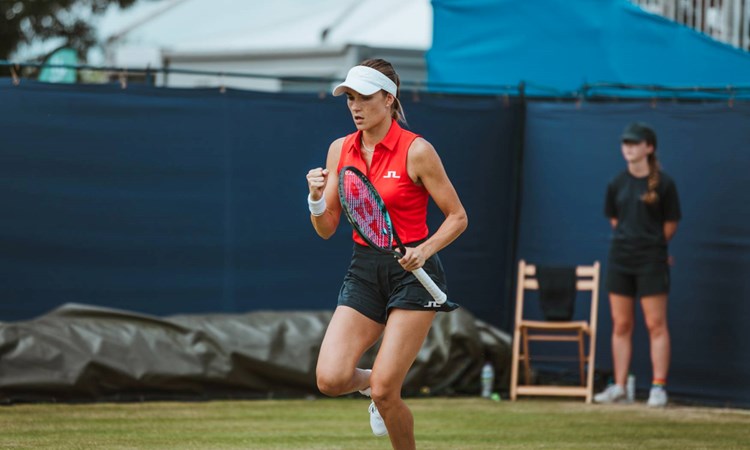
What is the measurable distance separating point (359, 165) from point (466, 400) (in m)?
4.36

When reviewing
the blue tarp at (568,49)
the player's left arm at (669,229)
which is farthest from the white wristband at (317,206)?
the blue tarp at (568,49)

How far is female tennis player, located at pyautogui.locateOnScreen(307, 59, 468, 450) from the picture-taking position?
20.5 feet

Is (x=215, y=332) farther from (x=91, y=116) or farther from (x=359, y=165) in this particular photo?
(x=359, y=165)

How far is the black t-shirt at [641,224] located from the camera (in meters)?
10.2

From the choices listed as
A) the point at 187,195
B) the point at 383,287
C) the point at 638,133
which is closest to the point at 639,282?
the point at 638,133

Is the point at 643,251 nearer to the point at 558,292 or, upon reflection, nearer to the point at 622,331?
the point at 622,331

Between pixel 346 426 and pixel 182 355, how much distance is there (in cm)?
161

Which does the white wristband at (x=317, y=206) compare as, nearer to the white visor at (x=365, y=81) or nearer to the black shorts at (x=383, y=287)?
the black shorts at (x=383, y=287)

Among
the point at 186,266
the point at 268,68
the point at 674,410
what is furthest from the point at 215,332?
the point at 268,68

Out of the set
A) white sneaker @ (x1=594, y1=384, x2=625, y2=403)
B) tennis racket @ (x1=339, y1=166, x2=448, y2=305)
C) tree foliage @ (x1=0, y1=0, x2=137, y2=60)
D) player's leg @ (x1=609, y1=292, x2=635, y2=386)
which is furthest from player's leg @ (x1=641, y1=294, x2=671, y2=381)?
tree foliage @ (x1=0, y1=0, x2=137, y2=60)

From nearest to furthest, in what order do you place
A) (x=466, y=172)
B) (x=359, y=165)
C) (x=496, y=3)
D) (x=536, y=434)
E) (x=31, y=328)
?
(x=359, y=165)
(x=536, y=434)
(x=31, y=328)
(x=466, y=172)
(x=496, y=3)

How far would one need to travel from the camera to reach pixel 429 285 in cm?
616

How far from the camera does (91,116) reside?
10242 mm

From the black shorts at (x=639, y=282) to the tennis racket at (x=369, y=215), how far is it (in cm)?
440
